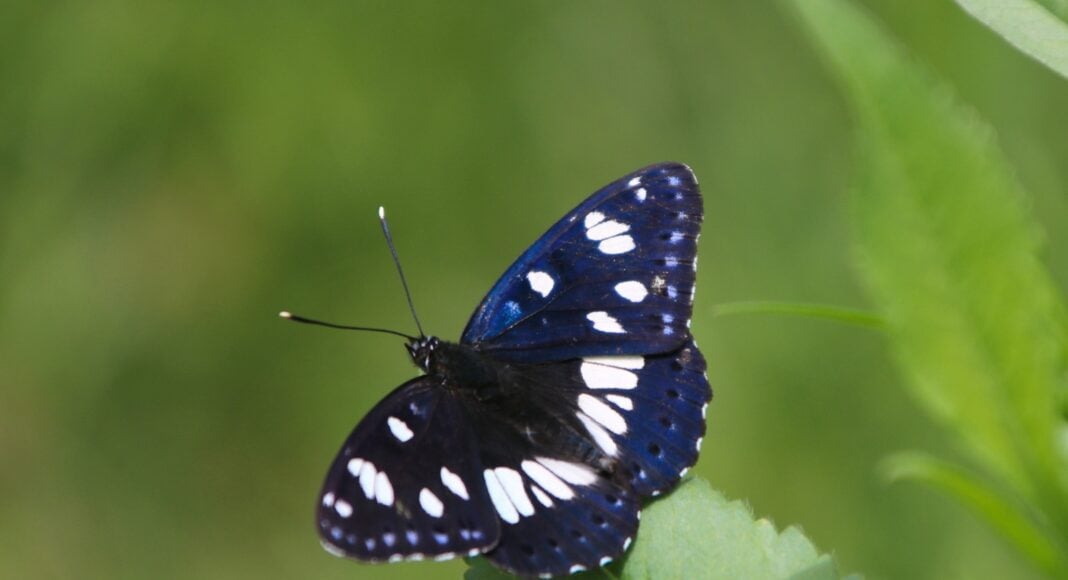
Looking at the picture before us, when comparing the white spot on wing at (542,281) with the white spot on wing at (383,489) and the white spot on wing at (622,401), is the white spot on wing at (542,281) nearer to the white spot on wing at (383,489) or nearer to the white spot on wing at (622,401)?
the white spot on wing at (622,401)

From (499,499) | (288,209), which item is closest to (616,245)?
(499,499)

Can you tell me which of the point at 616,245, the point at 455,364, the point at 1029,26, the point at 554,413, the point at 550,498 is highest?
the point at 1029,26

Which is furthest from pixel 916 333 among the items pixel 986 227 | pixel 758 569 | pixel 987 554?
pixel 987 554

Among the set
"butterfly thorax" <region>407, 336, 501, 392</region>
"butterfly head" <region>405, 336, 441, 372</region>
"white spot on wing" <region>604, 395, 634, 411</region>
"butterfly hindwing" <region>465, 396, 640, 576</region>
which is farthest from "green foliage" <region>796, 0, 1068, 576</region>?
"butterfly head" <region>405, 336, 441, 372</region>

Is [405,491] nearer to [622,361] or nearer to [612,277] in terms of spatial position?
[622,361]

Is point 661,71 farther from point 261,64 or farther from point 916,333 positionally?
point 916,333

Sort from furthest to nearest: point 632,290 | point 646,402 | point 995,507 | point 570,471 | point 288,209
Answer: point 288,209 → point 632,290 → point 646,402 → point 570,471 → point 995,507

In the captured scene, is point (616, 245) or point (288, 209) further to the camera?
point (288, 209)
